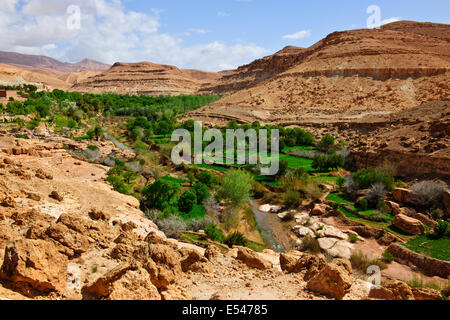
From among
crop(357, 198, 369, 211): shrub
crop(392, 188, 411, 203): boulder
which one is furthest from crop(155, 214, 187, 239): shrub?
crop(392, 188, 411, 203): boulder

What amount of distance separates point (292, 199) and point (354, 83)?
45.5 meters

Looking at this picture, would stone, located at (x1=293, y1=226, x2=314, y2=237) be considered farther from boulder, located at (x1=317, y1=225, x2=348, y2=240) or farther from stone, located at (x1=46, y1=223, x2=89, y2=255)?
stone, located at (x1=46, y1=223, x2=89, y2=255)

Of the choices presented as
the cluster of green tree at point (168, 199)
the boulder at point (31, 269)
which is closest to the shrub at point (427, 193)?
the cluster of green tree at point (168, 199)

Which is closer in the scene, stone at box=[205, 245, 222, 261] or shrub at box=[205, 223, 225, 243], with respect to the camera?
stone at box=[205, 245, 222, 261]

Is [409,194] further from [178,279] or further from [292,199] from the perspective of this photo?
[178,279]

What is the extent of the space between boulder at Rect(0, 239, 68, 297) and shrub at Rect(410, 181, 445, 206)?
2023 centimetres

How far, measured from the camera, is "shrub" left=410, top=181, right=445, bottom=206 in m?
18.4

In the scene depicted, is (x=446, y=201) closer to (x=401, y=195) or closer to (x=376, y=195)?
(x=401, y=195)

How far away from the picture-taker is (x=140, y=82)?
12912 cm

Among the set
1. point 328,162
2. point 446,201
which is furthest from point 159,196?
point 446,201
